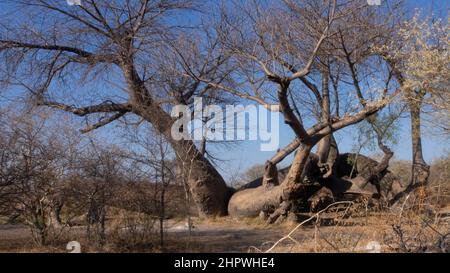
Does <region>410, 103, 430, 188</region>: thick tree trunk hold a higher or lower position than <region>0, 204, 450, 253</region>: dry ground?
higher

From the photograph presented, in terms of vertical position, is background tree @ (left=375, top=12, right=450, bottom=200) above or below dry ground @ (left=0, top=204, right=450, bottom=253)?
above

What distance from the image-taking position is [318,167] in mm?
16625

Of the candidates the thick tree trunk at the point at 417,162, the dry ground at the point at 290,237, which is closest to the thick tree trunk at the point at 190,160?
the dry ground at the point at 290,237

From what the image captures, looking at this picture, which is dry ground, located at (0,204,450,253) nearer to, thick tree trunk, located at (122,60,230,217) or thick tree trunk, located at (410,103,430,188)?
thick tree trunk, located at (122,60,230,217)

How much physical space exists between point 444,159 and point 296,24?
8.46 metres

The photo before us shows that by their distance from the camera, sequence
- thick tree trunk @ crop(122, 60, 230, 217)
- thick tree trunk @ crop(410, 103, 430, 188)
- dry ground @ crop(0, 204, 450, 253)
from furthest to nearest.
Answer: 1. thick tree trunk @ crop(410, 103, 430, 188)
2. thick tree trunk @ crop(122, 60, 230, 217)
3. dry ground @ crop(0, 204, 450, 253)

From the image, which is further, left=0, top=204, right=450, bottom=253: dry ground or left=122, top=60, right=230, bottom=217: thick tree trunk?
left=122, top=60, right=230, bottom=217: thick tree trunk

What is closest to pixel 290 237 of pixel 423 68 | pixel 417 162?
pixel 423 68

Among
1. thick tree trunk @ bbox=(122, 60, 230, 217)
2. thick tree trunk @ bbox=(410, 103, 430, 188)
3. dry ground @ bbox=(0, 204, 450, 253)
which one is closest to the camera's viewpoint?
dry ground @ bbox=(0, 204, 450, 253)

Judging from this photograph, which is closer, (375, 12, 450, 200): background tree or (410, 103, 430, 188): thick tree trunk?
(375, 12, 450, 200): background tree

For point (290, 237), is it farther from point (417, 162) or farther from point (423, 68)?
point (417, 162)

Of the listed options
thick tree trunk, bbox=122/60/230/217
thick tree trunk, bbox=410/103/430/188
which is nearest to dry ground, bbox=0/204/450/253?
thick tree trunk, bbox=122/60/230/217
